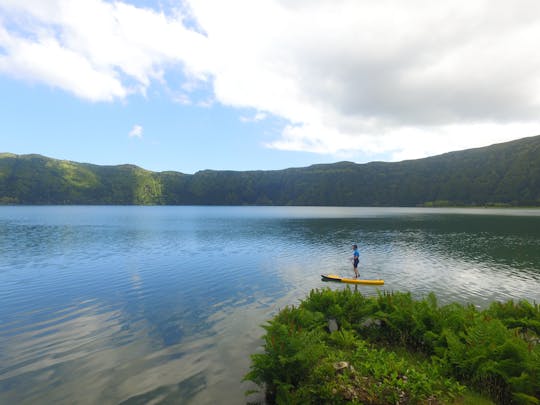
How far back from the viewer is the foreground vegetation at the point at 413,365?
9.12 meters

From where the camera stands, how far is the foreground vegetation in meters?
9.12

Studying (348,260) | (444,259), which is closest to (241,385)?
(348,260)

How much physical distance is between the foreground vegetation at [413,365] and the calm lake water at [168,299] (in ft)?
9.87

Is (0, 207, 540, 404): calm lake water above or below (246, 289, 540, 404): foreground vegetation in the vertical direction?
below

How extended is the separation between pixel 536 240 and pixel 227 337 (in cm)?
7686

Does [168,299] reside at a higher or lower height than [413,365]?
lower

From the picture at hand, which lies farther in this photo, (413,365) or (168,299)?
(168,299)

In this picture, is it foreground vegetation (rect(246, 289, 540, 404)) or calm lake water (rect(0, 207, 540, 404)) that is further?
calm lake water (rect(0, 207, 540, 404))

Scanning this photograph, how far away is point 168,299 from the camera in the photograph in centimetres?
2397

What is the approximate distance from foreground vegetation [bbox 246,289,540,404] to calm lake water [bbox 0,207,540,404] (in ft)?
9.87

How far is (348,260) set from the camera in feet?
136

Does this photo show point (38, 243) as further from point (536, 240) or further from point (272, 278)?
A: point (536, 240)

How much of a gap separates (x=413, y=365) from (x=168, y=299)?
1941 cm

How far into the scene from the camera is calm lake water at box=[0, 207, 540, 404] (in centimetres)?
1244
